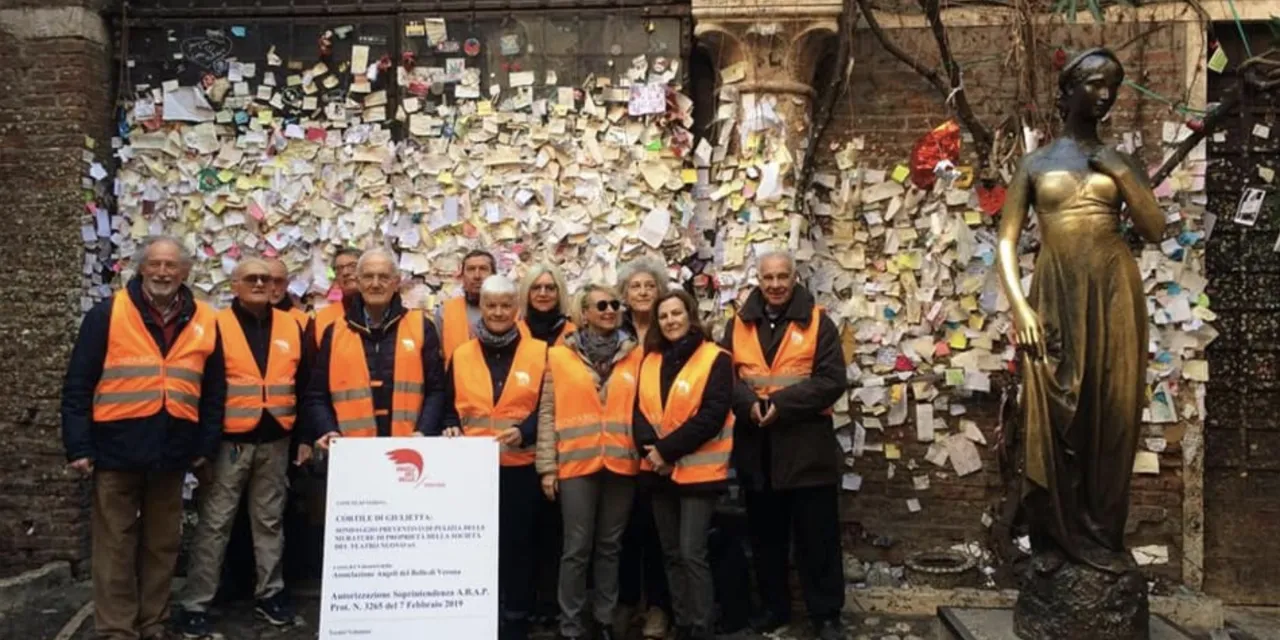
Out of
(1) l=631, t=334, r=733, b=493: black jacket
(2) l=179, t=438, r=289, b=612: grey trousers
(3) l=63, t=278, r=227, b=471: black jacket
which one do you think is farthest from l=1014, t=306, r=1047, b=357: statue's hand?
(3) l=63, t=278, r=227, b=471: black jacket

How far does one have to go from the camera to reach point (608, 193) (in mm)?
6688

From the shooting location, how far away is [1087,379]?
429cm

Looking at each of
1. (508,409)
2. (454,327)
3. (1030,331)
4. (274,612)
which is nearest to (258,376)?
(454,327)

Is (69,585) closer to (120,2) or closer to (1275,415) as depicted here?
(120,2)

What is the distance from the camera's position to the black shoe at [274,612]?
561 centimetres

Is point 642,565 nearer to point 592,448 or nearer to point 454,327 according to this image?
point 592,448

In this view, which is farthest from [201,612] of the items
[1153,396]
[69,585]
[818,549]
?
[1153,396]

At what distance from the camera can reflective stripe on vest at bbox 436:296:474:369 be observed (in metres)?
5.71

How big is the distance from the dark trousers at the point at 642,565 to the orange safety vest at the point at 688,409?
16.4 inches

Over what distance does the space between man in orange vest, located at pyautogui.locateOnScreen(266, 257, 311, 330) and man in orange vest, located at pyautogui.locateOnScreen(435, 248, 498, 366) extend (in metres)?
0.73

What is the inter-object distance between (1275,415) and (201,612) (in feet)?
20.8

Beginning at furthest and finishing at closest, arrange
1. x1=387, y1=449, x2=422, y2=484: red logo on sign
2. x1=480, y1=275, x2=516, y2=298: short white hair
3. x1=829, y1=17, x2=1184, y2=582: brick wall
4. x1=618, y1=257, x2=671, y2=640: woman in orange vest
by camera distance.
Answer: x1=829, y1=17, x2=1184, y2=582: brick wall, x1=618, y1=257, x2=671, y2=640: woman in orange vest, x1=480, y1=275, x2=516, y2=298: short white hair, x1=387, y1=449, x2=422, y2=484: red logo on sign

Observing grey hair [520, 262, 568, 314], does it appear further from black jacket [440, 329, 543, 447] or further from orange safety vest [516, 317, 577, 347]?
black jacket [440, 329, 543, 447]

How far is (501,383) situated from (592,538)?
2.85 feet
